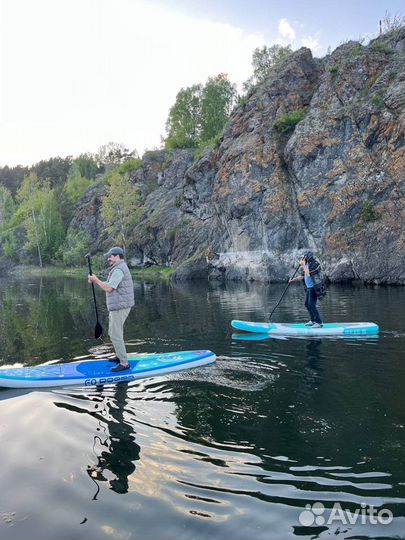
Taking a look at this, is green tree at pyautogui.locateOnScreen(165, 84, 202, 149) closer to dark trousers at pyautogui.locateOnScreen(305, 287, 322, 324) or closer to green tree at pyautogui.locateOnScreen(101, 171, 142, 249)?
green tree at pyautogui.locateOnScreen(101, 171, 142, 249)

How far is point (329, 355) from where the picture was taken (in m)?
12.2

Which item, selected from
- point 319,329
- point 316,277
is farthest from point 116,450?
point 316,277

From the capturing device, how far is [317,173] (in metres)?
37.5

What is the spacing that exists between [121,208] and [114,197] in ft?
6.43

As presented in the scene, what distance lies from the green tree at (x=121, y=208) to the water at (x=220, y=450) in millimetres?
56278

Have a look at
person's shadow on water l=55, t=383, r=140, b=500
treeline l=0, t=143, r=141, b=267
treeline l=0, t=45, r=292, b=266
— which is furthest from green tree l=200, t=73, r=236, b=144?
person's shadow on water l=55, t=383, r=140, b=500

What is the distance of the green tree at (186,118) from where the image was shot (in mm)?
80812

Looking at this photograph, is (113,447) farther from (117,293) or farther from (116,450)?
(117,293)

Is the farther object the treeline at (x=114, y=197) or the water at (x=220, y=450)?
the treeline at (x=114, y=197)

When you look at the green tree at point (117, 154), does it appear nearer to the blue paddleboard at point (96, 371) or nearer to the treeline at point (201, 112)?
the treeline at point (201, 112)

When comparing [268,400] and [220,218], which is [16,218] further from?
[268,400]

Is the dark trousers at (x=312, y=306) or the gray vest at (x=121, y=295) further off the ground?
the gray vest at (x=121, y=295)

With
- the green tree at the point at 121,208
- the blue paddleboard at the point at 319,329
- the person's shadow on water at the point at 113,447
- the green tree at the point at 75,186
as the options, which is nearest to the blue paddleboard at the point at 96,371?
the person's shadow on water at the point at 113,447

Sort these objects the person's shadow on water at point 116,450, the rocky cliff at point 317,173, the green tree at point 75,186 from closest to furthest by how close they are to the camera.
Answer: the person's shadow on water at point 116,450, the rocky cliff at point 317,173, the green tree at point 75,186
